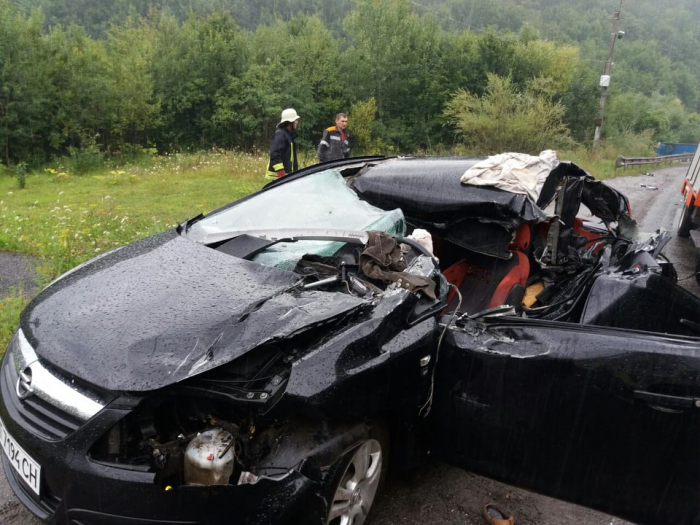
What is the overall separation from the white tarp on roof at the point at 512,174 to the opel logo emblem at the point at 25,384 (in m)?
2.61

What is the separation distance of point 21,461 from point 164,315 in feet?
2.34

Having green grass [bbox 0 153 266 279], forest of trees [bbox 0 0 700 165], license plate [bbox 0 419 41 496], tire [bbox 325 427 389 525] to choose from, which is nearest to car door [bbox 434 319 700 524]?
tire [bbox 325 427 389 525]

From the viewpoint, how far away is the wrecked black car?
1684 mm

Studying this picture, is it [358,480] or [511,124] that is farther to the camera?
[511,124]

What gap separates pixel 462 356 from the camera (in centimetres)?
213

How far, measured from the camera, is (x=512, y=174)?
11.0 ft

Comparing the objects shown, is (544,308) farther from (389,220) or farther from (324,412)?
(324,412)

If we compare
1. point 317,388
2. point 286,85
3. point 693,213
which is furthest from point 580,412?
point 286,85

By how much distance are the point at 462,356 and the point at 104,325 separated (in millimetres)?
1456

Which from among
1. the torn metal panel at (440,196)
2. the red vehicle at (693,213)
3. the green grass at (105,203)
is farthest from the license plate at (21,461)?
the red vehicle at (693,213)

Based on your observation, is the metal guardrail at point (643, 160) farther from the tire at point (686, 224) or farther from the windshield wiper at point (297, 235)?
the windshield wiper at point (297, 235)

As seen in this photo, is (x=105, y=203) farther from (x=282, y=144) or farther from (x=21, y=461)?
(x=21, y=461)

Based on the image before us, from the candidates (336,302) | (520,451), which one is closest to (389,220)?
(336,302)

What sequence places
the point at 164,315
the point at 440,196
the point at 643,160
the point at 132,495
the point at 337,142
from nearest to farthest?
1. the point at 132,495
2. the point at 164,315
3. the point at 440,196
4. the point at 337,142
5. the point at 643,160
